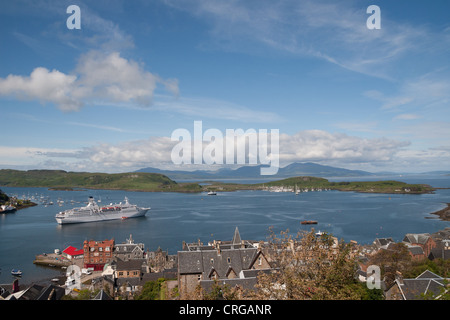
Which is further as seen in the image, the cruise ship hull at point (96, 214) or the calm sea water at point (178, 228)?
the cruise ship hull at point (96, 214)

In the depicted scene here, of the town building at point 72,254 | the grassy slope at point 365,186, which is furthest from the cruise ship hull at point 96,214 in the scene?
the grassy slope at point 365,186

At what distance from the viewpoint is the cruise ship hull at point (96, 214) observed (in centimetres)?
7181

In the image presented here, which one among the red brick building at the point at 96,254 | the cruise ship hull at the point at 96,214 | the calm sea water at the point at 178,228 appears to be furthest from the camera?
the cruise ship hull at the point at 96,214

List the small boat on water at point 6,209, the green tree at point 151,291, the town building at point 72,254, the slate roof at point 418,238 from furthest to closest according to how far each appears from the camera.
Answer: the small boat on water at point 6,209
the town building at point 72,254
the slate roof at point 418,238
the green tree at point 151,291

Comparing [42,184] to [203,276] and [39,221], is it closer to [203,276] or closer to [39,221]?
[39,221]

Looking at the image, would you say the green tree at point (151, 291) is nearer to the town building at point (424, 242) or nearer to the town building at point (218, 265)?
the town building at point (218, 265)

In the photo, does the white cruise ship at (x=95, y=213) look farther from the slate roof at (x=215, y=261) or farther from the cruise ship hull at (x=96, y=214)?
the slate roof at (x=215, y=261)

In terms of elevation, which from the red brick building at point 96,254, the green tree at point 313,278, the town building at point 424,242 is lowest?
the red brick building at point 96,254

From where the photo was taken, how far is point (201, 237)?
2024 inches

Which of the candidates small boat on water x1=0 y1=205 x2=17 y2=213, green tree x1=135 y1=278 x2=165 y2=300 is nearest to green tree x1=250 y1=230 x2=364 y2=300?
green tree x1=135 y1=278 x2=165 y2=300

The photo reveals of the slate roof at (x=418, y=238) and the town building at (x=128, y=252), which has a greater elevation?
the slate roof at (x=418, y=238)

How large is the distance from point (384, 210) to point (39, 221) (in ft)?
255

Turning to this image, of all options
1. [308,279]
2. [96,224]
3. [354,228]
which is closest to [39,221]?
[96,224]

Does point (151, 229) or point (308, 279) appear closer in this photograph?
point (308, 279)
